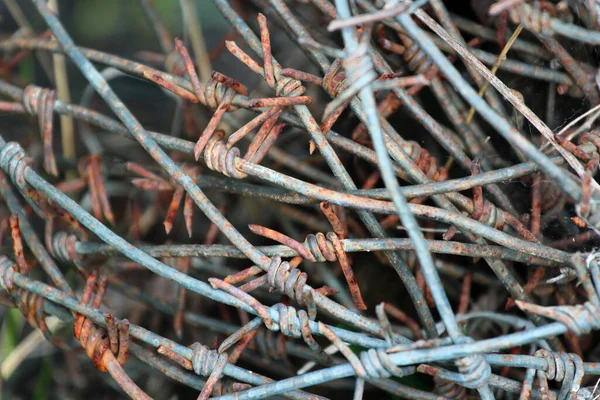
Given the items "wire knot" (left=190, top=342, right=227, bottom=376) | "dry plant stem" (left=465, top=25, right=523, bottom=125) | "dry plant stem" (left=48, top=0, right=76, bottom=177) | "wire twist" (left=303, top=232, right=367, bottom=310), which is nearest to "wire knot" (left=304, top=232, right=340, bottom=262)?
"wire twist" (left=303, top=232, right=367, bottom=310)

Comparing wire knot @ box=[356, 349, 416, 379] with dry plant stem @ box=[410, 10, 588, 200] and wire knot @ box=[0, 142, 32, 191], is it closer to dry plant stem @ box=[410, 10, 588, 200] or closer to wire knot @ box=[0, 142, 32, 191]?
dry plant stem @ box=[410, 10, 588, 200]

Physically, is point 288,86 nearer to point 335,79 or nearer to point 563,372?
point 335,79

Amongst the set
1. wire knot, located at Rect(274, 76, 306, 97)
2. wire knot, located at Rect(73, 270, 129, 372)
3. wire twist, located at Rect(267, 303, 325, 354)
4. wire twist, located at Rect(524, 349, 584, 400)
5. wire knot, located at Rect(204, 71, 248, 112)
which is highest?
wire knot, located at Rect(204, 71, 248, 112)

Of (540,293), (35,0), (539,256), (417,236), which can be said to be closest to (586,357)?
(540,293)

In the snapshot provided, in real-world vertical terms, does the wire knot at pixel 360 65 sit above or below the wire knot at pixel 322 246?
above

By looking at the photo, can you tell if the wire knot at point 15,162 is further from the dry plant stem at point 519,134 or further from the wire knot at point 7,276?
the dry plant stem at point 519,134

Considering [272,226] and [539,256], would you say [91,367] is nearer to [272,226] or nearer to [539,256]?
[272,226]

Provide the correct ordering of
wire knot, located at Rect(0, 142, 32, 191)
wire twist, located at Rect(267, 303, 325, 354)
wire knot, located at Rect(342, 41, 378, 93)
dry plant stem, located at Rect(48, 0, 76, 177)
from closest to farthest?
wire knot, located at Rect(342, 41, 378, 93), wire twist, located at Rect(267, 303, 325, 354), wire knot, located at Rect(0, 142, 32, 191), dry plant stem, located at Rect(48, 0, 76, 177)

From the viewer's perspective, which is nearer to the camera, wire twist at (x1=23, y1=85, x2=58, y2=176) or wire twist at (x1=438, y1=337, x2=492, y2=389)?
wire twist at (x1=438, y1=337, x2=492, y2=389)

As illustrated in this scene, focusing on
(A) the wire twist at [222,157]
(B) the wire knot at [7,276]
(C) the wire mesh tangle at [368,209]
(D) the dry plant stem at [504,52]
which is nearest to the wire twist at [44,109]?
(C) the wire mesh tangle at [368,209]
